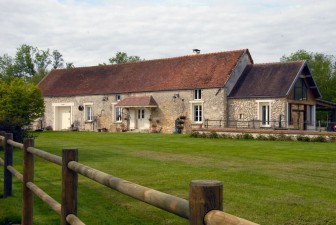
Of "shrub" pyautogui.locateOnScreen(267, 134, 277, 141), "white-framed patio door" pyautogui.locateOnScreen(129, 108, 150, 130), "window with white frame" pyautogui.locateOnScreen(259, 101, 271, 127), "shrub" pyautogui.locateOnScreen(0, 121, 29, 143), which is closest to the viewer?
"shrub" pyautogui.locateOnScreen(0, 121, 29, 143)

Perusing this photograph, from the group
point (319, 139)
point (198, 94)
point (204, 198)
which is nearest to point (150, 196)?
point (204, 198)

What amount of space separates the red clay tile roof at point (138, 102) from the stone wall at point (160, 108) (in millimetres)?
399

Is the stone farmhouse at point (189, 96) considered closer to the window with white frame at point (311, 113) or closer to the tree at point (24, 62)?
the window with white frame at point (311, 113)

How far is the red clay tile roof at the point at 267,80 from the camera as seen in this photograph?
99.6 feet

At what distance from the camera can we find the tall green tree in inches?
2176

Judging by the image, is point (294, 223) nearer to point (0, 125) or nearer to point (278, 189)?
point (278, 189)

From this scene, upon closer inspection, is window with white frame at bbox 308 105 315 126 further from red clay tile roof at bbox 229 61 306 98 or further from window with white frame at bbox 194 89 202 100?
window with white frame at bbox 194 89 202 100

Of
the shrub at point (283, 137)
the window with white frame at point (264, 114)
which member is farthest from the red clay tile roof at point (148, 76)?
the shrub at point (283, 137)

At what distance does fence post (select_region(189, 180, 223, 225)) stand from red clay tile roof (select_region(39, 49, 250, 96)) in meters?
29.7

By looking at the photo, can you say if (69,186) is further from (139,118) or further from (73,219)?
(139,118)

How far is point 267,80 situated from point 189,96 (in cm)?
585

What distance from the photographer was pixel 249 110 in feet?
103

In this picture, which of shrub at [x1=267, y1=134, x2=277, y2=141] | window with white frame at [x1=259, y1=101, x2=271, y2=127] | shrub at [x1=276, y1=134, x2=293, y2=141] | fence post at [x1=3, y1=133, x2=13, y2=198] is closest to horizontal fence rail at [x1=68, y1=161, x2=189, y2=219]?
fence post at [x1=3, y1=133, x2=13, y2=198]

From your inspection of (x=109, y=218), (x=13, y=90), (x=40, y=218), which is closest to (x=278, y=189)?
(x=109, y=218)
